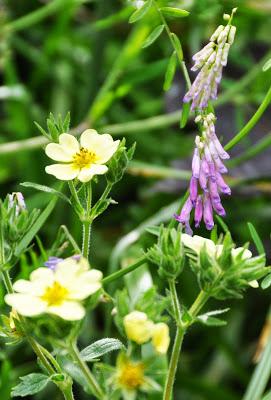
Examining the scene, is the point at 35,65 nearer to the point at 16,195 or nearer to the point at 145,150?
the point at 145,150

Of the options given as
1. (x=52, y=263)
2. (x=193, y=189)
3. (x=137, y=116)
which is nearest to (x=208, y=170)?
(x=193, y=189)

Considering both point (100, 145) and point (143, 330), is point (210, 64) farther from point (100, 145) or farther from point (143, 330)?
point (143, 330)

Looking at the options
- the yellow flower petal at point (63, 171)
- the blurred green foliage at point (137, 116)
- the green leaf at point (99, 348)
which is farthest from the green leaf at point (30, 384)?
the blurred green foliage at point (137, 116)

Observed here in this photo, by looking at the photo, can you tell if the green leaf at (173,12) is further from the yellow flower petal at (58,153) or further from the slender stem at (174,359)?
the slender stem at (174,359)

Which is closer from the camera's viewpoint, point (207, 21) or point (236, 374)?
point (236, 374)

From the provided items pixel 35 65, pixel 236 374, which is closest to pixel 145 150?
pixel 35 65

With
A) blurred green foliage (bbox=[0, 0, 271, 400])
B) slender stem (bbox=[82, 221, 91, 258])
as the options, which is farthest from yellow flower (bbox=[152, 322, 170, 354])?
blurred green foliage (bbox=[0, 0, 271, 400])
